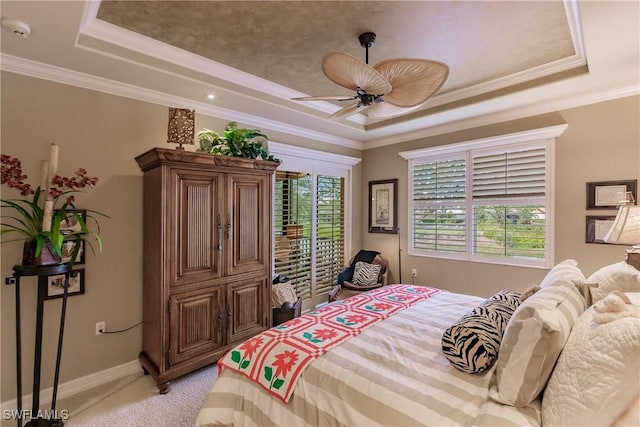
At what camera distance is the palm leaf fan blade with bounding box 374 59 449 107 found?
1.83 meters

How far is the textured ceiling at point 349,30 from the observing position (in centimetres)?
197

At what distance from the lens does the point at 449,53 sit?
2555mm

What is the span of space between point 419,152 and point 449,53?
1.86 metres

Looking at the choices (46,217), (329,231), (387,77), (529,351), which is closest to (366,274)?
(329,231)

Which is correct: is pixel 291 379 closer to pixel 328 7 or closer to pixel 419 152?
pixel 328 7

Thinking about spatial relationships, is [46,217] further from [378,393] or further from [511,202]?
[511,202]

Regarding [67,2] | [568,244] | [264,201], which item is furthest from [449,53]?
[67,2]

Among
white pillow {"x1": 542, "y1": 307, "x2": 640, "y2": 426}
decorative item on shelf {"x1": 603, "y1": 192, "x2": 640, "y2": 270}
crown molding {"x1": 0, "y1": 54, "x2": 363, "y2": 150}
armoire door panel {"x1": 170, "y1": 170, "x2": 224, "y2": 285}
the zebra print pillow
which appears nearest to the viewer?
white pillow {"x1": 542, "y1": 307, "x2": 640, "y2": 426}

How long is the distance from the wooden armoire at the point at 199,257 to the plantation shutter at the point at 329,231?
1.48 m

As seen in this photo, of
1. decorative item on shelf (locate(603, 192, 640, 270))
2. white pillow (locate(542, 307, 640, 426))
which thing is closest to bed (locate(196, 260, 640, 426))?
white pillow (locate(542, 307, 640, 426))

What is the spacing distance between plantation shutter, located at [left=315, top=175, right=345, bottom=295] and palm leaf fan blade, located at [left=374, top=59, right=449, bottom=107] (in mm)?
2355

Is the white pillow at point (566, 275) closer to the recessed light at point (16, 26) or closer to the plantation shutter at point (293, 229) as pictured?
the plantation shutter at point (293, 229)

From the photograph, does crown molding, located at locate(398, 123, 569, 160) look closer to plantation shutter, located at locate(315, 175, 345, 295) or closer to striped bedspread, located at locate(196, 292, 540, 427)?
plantation shutter, located at locate(315, 175, 345, 295)

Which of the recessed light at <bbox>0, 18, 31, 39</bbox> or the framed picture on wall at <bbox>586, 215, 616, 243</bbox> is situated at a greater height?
the recessed light at <bbox>0, 18, 31, 39</bbox>
